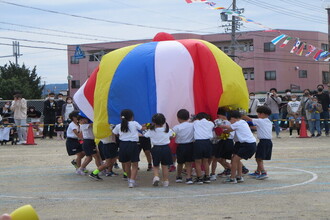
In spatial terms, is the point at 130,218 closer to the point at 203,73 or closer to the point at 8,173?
the point at 203,73

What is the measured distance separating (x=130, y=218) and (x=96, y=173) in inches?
165

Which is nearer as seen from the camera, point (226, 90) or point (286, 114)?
point (226, 90)

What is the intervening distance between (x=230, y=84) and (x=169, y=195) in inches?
113

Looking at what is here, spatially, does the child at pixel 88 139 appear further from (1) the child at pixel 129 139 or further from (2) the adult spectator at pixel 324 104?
(2) the adult spectator at pixel 324 104

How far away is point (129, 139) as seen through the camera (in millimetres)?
11172

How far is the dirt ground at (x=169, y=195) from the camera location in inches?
324

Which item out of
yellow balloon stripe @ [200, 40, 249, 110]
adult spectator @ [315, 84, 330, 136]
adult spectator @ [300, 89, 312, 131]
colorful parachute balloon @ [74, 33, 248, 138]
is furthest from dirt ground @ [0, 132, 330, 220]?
adult spectator @ [315, 84, 330, 136]

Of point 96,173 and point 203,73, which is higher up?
point 203,73

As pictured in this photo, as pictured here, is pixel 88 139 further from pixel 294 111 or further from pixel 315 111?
pixel 294 111

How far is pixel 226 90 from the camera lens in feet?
38.2

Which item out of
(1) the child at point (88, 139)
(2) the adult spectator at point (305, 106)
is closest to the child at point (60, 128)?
(2) the adult spectator at point (305, 106)

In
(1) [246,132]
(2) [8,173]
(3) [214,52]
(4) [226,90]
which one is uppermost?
(3) [214,52]

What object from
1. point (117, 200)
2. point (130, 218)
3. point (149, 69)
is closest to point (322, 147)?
point (149, 69)

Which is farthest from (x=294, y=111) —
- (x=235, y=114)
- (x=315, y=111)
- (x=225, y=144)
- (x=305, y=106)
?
(x=235, y=114)
